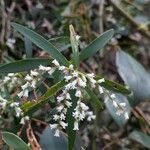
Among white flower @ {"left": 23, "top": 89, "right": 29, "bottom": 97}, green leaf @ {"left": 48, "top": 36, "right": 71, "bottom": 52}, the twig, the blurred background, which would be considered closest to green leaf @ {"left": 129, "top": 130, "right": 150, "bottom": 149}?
the blurred background

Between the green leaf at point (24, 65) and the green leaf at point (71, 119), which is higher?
the green leaf at point (24, 65)

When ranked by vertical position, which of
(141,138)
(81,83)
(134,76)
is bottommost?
(141,138)

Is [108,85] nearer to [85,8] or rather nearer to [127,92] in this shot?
[127,92]

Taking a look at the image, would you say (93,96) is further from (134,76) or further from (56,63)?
(134,76)

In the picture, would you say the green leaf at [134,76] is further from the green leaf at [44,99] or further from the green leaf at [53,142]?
the green leaf at [44,99]

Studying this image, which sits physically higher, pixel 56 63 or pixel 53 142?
pixel 56 63

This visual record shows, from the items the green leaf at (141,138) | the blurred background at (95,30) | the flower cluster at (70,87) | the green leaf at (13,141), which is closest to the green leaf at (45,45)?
the flower cluster at (70,87)

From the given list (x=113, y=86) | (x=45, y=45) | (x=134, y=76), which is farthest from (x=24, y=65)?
(x=134, y=76)
